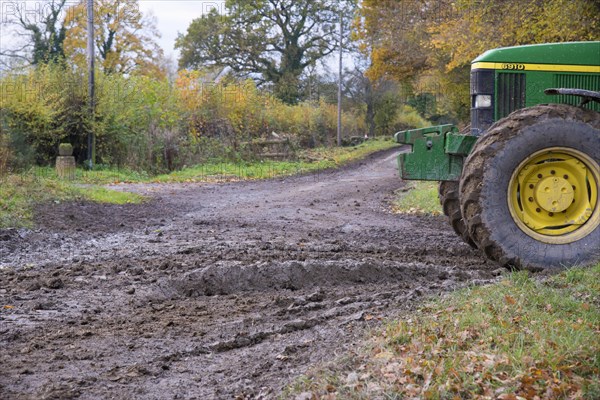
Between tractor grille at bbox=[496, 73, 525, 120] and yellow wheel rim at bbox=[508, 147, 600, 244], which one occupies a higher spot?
tractor grille at bbox=[496, 73, 525, 120]

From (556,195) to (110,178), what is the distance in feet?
49.7

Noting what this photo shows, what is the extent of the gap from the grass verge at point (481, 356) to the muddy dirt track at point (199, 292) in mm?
335

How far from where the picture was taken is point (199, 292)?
7.15 m

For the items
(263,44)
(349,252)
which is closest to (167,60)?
(263,44)

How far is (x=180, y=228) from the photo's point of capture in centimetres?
1144

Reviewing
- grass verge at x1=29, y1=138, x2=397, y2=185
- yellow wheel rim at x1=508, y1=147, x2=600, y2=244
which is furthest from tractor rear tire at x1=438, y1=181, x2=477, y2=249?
grass verge at x1=29, y1=138, x2=397, y2=185

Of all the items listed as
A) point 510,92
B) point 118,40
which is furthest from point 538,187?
point 118,40

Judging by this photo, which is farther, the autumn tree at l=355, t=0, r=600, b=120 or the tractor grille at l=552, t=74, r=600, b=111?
the autumn tree at l=355, t=0, r=600, b=120

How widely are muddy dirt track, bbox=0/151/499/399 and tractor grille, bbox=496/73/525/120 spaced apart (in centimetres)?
186

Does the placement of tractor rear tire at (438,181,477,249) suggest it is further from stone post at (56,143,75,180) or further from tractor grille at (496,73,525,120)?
stone post at (56,143,75,180)

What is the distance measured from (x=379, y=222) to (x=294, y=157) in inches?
736

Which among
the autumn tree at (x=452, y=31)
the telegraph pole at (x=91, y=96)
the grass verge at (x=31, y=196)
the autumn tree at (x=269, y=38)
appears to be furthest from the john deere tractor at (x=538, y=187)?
the autumn tree at (x=269, y=38)

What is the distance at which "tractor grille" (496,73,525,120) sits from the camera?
8.45 metres

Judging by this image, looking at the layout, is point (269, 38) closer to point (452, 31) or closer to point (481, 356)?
point (452, 31)
